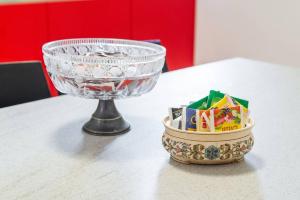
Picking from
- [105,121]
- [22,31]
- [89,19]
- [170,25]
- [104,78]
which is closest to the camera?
[104,78]

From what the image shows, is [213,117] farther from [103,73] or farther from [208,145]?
[103,73]

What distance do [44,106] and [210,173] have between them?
2.19 ft

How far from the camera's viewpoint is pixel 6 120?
140 cm

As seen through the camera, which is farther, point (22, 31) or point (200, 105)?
point (22, 31)

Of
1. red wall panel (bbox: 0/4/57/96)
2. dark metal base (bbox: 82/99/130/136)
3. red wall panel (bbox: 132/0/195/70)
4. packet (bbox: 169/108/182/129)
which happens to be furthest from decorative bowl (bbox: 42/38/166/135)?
red wall panel (bbox: 132/0/195/70)

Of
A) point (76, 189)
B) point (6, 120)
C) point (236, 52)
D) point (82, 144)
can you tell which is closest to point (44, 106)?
point (6, 120)

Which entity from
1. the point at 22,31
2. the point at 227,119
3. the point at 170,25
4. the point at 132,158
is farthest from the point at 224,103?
the point at 170,25

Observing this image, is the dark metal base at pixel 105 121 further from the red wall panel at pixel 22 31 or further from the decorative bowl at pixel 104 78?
the red wall panel at pixel 22 31

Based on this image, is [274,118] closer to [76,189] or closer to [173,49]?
[76,189]

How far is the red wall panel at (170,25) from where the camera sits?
3635 millimetres

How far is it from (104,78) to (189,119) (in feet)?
0.79

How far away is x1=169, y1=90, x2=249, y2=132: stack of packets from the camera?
1.07 metres

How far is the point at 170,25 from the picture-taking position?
3.88m

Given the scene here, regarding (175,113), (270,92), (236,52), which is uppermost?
(175,113)
